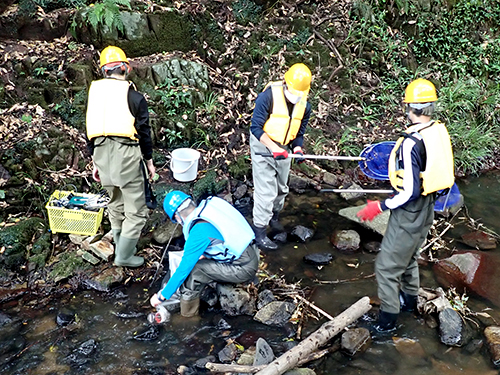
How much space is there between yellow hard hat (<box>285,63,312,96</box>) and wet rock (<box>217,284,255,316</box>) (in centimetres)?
238

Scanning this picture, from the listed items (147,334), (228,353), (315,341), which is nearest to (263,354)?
(228,353)

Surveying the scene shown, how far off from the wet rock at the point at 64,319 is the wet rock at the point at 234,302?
161 centimetres

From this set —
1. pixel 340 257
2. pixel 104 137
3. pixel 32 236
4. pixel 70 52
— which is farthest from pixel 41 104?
pixel 340 257

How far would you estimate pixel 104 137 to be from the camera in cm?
423

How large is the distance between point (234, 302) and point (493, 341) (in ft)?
8.76

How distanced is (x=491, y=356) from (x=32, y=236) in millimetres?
5393

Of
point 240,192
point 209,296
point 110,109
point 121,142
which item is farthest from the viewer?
point 240,192

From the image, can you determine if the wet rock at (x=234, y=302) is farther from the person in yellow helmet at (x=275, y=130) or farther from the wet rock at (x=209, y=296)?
the person in yellow helmet at (x=275, y=130)

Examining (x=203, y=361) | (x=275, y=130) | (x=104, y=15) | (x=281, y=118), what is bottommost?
(x=203, y=361)

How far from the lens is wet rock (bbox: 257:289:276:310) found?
450 centimetres

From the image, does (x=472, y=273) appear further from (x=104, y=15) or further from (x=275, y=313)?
(x=104, y=15)

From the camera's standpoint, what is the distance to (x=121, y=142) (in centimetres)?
426

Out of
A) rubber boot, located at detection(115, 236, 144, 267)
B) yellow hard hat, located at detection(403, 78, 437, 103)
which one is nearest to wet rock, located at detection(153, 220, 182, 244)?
rubber boot, located at detection(115, 236, 144, 267)

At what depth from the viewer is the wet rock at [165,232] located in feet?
17.6
